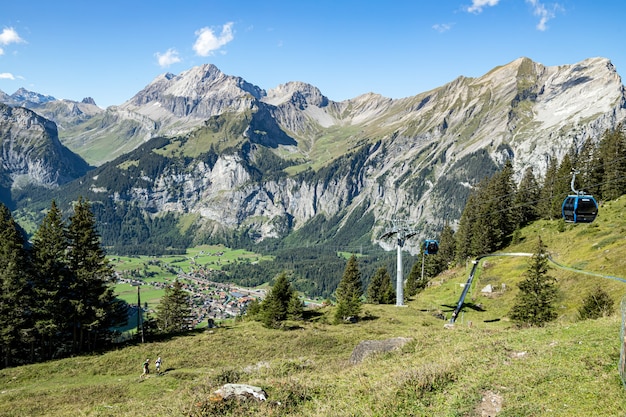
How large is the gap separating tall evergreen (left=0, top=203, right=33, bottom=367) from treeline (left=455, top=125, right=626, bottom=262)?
80838 millimetres

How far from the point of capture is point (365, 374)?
775 inches

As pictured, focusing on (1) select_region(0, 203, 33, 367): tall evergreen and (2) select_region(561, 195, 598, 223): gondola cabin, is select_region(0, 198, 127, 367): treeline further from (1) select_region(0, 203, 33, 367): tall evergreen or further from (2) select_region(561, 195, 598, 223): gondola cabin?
(2) select_region(561, 195, 598, 223): gondola cabin

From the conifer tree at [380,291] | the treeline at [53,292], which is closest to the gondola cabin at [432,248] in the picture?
the conifer tree at [380,291]

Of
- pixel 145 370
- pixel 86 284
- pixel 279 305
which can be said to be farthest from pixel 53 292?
pixel 279 305

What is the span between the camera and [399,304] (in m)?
66.2

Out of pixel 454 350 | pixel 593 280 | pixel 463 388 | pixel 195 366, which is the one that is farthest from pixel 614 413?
pixel 593 280

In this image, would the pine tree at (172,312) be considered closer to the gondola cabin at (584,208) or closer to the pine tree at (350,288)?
the pine tree at (350,288)

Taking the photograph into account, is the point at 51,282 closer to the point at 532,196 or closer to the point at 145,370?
the point at 145,370

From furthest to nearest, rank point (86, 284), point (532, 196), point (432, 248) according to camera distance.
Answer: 1. point (532, 196)
2. point (432, 248)
3. point (86, 284)

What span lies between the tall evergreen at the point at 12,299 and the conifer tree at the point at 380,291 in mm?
66649

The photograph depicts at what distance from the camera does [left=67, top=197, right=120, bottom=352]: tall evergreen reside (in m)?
46.2

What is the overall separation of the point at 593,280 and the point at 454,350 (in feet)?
139

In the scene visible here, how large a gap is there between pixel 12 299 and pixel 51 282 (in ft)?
13.1

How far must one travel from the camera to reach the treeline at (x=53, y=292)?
139 feet
